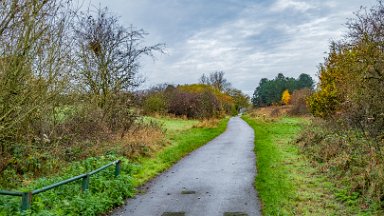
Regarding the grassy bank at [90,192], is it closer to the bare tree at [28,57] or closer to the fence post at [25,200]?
the fence post at [25,200]

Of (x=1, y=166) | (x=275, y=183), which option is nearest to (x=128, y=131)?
(x=1, y=166)

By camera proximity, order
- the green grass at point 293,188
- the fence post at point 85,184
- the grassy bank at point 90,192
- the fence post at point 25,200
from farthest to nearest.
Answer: the fence post at point 85,184 → the green grass at point 293,188 → the grassy bank at point 90,192 → the fence post at point 25,200

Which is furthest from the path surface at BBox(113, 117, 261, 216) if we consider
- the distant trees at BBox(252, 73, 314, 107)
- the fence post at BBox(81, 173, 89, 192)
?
the distant trees at BBox(252, 73, 314, 107)

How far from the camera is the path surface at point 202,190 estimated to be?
29.2 feet

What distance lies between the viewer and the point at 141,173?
1306cm

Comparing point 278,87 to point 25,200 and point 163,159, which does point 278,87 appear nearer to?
point 163,159

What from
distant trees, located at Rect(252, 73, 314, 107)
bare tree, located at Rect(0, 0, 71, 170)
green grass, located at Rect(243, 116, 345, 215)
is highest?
distant trees, located at Rect(252, 73, 314, 107)

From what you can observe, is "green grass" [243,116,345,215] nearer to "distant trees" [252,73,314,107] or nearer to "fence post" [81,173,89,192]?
"fence post" [81,173,89,192]

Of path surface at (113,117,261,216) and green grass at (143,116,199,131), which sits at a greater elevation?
green grass at (143,116,199,131)

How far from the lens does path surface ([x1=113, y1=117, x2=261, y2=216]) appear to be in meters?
8.91

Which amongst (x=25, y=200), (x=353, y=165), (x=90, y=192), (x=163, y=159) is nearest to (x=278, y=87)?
(x=163, y=159)

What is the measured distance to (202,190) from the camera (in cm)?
1090

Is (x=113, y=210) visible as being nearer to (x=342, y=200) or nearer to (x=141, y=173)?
(x=141, y=173)

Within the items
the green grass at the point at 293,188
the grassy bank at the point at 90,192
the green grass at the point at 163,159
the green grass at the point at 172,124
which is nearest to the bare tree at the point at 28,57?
the grassy bank at the point at 90,192
